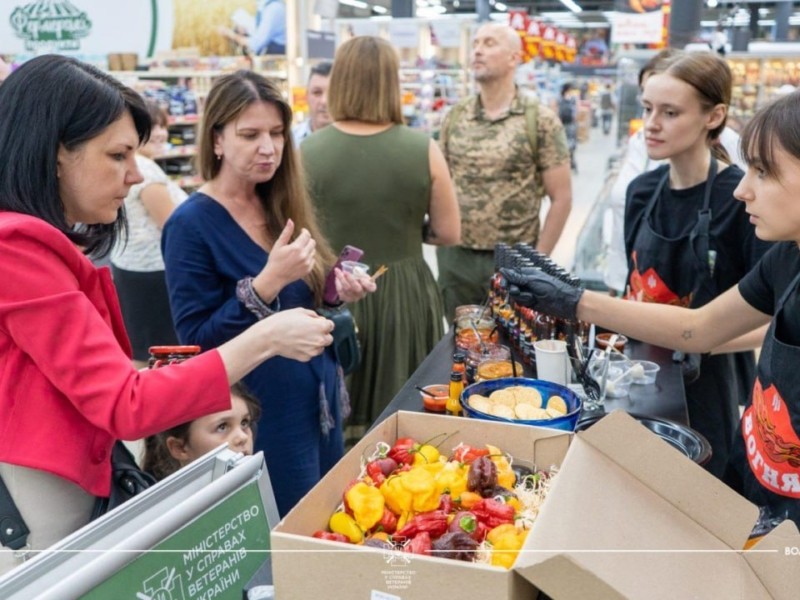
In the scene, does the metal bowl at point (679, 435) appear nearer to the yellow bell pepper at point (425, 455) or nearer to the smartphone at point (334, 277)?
the yellow bell pepper at point (425, 455)

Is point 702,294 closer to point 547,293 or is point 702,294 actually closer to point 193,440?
point 547,293

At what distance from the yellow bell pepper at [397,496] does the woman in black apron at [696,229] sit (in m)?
1.46

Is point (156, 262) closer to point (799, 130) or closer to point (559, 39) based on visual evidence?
point (799, 130)

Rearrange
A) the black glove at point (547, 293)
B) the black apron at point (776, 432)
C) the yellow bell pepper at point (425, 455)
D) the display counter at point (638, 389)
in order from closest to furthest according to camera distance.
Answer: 1. the yellow bell pepper at point (425, 455)
2. the black apron at point (776, 432)
3. the display counter at point (638, 389)
4. the black glove at point (547, 293)

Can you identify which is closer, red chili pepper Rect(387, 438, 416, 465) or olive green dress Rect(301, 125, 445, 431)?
red chili pepper Rect(387, 438, 416, 465)

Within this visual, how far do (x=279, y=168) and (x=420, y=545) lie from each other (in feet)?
5.06

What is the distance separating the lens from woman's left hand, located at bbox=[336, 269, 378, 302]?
7.68 feet

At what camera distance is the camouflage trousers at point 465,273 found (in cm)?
413

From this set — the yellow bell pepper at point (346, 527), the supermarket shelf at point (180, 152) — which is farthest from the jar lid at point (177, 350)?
the supermarket shelf at point (180, 152)

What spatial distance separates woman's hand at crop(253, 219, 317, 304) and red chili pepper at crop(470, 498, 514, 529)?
1.00m

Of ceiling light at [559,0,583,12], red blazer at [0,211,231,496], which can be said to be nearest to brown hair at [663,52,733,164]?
red blazer at [0,211,231,496]

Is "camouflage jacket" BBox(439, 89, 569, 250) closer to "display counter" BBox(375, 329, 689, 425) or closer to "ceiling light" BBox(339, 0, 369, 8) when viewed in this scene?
"display counter" BBox(375, 329, 689, 425)

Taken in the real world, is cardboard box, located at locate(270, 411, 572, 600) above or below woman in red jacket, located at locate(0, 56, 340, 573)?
below

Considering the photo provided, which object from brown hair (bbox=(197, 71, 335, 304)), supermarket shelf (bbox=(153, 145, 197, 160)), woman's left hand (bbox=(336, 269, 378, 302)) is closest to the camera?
brown hair (bbox=(197, 71, 335, 304))
